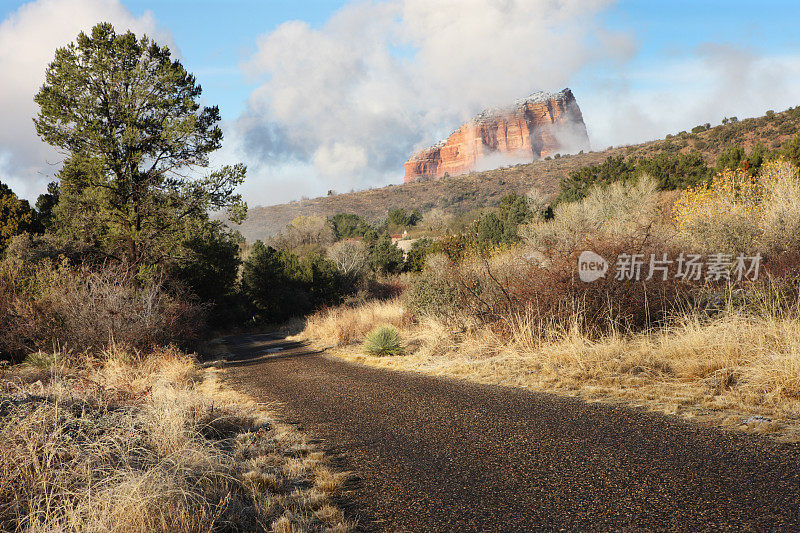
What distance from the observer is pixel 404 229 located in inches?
2334

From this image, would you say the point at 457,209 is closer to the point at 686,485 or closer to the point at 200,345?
the point at 200,345

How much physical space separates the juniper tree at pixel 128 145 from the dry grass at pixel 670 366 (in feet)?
39.3

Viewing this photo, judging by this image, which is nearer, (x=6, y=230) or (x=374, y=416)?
(x=374, y=416)

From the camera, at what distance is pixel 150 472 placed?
10.8 feet

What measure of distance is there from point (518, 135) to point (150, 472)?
173398 millimetres

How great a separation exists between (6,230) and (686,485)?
26257 mm

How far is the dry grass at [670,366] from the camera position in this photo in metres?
4.90

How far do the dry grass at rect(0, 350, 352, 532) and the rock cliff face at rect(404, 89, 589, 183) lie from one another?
6408 inches

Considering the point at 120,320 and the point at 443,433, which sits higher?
the point at 120,320

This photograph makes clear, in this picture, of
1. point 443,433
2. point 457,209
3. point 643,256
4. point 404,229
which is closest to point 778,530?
point 443,433

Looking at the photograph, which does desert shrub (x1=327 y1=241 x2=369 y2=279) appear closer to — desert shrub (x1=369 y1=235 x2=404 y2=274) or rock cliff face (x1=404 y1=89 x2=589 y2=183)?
desert shrub (x1=369 y1=235 x2=404 y2=274)

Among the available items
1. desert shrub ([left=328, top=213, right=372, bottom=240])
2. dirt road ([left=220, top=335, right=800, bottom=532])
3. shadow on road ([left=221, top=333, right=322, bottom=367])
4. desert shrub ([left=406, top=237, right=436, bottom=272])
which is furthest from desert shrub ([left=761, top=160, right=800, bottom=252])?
desert shrub ([left=328, top=213, right=372, bottom=240])

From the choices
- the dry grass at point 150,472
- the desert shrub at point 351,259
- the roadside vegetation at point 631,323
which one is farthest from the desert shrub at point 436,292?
the desert shrub at point 351,259

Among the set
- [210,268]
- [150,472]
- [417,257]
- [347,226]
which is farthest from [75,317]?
[347,226]
